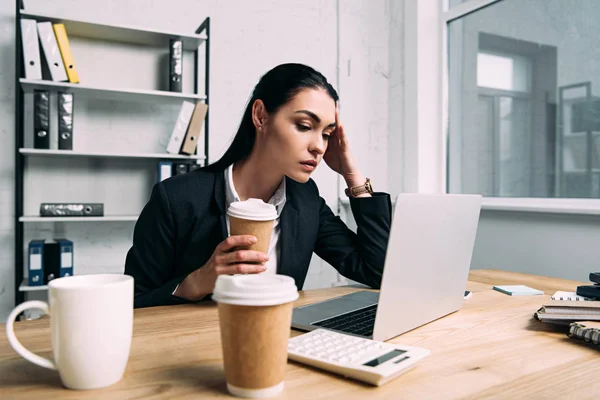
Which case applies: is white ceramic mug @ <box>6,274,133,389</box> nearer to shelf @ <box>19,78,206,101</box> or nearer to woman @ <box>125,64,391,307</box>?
woman @ <box>125,64,391,307</box>

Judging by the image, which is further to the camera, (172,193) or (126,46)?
(126,46)

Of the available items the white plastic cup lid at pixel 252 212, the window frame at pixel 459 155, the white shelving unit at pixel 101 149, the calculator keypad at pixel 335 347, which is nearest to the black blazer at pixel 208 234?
the white plastic cup lid at pixel 252 212

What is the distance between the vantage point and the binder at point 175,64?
8.38 feet

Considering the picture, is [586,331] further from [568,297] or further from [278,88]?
[278,88]

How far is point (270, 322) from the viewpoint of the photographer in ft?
1.65

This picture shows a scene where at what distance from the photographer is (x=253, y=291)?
19.2 inches

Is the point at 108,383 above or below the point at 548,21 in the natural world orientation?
below

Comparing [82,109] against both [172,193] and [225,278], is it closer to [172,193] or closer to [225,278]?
[172,193]

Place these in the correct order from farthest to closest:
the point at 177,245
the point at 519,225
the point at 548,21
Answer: the point at 548,21, the point at 519,225, the point at 177,245

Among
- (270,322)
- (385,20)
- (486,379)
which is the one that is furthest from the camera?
(385,20)

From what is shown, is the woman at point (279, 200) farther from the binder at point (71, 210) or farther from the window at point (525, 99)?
the window at point (525, 99)

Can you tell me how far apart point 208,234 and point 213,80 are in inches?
71.6

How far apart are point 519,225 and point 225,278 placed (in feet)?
7.07

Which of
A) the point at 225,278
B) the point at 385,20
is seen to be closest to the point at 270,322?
the point at 225,278
